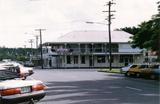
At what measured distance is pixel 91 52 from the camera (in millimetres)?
94688

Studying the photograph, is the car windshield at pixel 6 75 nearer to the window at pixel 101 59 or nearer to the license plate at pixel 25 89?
the license plate at pixel 25 89

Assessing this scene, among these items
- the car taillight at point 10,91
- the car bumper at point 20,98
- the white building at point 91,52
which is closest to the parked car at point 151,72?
the car bumper at point 20,98

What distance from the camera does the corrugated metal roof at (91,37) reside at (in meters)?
94.6

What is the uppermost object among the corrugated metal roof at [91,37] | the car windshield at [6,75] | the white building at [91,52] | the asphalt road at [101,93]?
the corrugated metal roof at [91,37]

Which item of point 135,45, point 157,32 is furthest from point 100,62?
point 157,32

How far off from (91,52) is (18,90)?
3196 inches

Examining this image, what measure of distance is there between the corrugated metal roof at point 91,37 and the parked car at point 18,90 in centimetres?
7932

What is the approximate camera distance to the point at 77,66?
307 feet

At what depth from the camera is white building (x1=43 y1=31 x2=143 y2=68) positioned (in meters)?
94.1

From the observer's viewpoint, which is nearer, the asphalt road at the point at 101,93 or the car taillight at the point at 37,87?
the car taillight at the point at 37,87

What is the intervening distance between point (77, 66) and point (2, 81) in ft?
261

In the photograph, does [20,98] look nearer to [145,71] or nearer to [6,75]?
[6,75]

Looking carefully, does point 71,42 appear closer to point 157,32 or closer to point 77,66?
point 77,66

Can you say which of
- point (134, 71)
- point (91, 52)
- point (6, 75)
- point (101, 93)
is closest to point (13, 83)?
point (6, 75)
